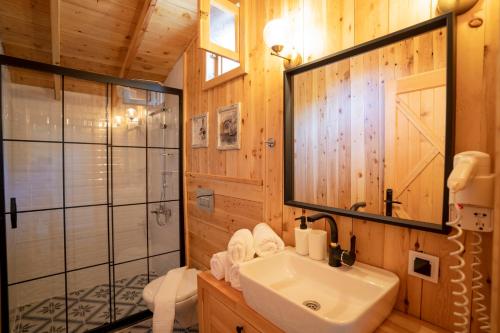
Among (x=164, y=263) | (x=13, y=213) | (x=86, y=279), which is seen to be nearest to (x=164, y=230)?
(x=164, y=263)

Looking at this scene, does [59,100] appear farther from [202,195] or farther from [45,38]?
[202,195]

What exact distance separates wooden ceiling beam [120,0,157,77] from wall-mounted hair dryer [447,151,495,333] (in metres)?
2.37

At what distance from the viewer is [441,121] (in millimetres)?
851

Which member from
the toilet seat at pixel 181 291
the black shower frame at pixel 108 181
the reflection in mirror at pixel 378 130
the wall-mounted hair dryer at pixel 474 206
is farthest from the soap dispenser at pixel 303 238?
the black shower frame at pixel 108 181

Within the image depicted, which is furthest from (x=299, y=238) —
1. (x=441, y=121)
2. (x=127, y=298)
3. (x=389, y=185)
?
(x=127, y=298)

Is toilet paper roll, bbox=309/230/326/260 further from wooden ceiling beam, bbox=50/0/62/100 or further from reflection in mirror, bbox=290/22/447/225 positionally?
wooden ceiling beam, bbox=50/0/62/100

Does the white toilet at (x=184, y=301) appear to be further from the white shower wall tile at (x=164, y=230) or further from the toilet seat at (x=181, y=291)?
the white shower wall tile at (x=164, y=230)

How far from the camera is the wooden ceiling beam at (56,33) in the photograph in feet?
5.59

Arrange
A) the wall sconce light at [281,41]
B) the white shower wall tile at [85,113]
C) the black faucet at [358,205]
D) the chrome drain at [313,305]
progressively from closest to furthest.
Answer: the chrome drain at [313,305]
the black faucet at [358,205]
the wall sconce light at [281,41]
the white shower wall tile at [85,113]

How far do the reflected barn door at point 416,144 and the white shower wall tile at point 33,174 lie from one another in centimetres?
255

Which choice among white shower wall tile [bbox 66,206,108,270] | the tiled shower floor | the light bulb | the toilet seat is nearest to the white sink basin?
the toilet seat

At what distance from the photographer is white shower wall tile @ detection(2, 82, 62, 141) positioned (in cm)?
194

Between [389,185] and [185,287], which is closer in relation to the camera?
[389,185]

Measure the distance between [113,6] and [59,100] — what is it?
3.21 ft
